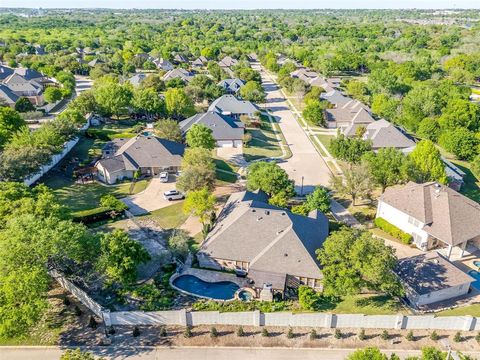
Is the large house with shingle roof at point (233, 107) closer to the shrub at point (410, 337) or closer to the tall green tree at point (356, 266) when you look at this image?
the tall green tree at point (356, 266)

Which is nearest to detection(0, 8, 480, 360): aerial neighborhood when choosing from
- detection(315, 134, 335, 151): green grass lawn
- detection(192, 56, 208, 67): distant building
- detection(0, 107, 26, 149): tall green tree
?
detection(0, 107, 26, 149): tall green tree

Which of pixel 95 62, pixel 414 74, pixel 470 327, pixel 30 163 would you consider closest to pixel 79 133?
pixel 30 163

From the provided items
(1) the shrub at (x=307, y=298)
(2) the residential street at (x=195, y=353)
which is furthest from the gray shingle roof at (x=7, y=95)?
(1) the shrub at (x=307, y=298)

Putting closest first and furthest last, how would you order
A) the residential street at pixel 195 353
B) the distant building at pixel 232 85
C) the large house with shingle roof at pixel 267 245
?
the residential street at pixel 195 353
the large house with shingle roof at pixel 267 245
the distant building at pixel 232 85

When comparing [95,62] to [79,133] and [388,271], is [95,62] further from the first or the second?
[388,271]

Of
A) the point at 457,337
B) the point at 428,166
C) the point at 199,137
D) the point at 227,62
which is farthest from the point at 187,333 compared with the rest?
the point at 227,62

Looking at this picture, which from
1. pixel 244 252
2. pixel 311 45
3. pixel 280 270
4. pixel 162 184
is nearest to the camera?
pixel 280 270

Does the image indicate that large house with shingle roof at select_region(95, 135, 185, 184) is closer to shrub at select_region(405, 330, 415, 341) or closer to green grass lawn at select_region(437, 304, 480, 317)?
shrub at select_region(405, 330, 415, 341)
